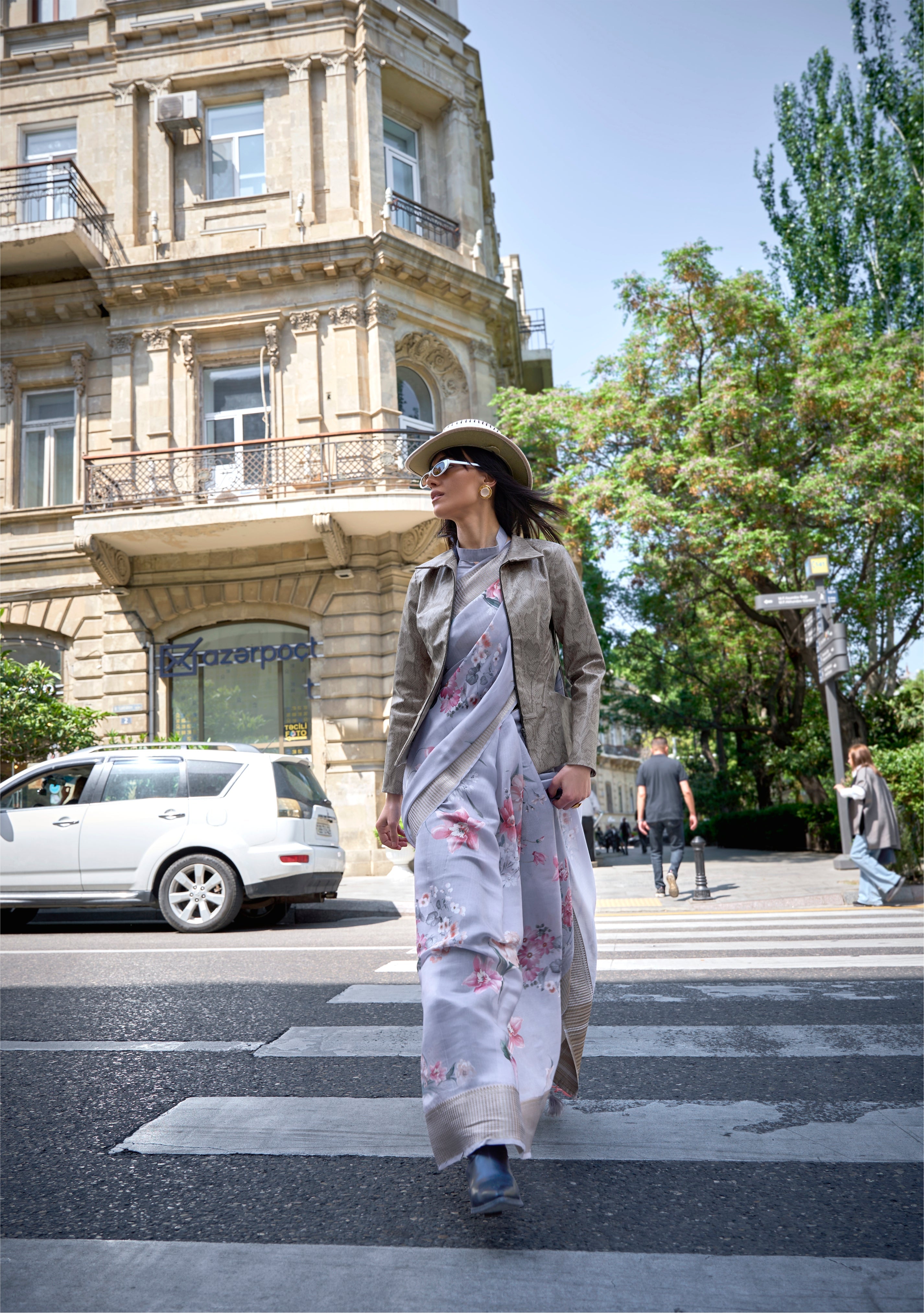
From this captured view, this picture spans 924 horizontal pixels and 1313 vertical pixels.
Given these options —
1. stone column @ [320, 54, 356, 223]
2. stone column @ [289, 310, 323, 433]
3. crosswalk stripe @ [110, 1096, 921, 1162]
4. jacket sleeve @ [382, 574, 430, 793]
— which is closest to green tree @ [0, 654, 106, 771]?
stone column @ [289, 310, 323, 433]

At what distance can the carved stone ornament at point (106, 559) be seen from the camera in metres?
17.8

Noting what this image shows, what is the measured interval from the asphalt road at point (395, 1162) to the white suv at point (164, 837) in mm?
3775

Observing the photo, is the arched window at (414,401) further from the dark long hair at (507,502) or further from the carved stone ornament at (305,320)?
the dark long hair at (507,502)

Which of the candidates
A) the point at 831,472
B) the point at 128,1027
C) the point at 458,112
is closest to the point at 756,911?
the point at 128,1027

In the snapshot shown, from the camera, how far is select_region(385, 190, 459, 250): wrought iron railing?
771 inches

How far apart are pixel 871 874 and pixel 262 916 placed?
609 centimetres

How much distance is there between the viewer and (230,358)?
62.8 feet

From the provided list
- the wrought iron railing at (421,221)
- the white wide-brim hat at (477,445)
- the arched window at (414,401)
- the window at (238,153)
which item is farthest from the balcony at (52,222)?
the white wide-brim hat at (477,445)

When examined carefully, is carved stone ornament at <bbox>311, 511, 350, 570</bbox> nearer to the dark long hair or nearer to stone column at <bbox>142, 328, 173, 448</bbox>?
stone column at <bbox>142, 328, 173, 448</bbox>

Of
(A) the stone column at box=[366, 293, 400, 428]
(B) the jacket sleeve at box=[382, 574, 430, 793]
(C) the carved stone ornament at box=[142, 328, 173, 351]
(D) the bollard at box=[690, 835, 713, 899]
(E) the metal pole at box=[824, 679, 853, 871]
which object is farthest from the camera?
(C) the carved stone ornament at box=[142, 328, 173, 351]

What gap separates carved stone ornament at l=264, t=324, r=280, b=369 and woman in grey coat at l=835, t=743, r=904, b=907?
1253cm

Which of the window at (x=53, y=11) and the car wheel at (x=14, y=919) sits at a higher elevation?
the window at (x=53, y=11)

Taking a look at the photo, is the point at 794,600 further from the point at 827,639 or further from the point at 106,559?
the point at 106,559

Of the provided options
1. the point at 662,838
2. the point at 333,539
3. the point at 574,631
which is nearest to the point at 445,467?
the point at 574,631
